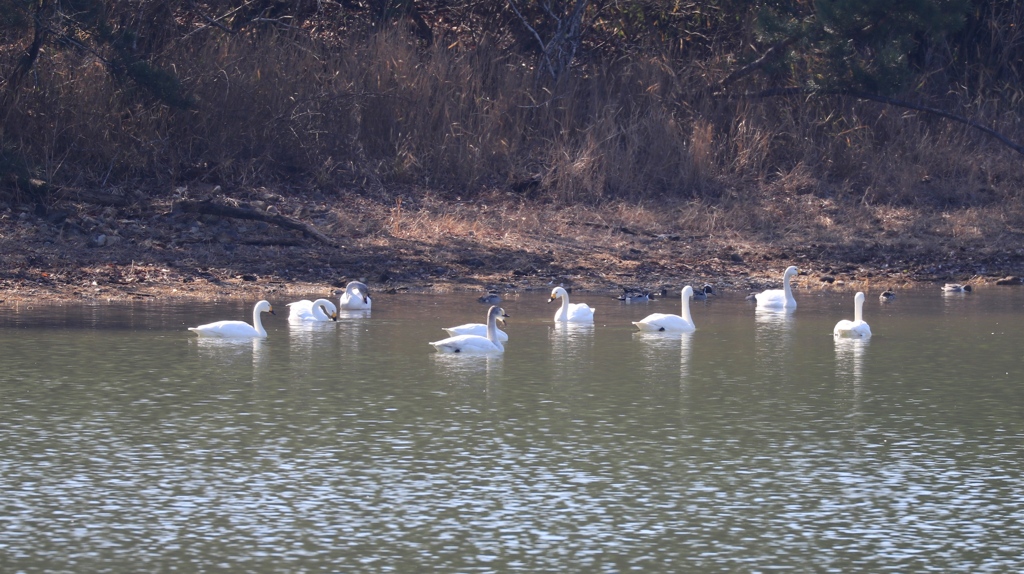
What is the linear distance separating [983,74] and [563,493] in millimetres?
17430

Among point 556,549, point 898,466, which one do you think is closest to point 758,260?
point 898,466

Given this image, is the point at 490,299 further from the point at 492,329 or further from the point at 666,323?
the point at 492,329

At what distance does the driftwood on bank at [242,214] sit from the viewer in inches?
661

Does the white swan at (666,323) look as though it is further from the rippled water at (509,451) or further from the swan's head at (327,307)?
the swan's head at (327,307)

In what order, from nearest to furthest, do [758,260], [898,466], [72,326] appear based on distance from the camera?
[898,466] < [72,326] < [758,260]

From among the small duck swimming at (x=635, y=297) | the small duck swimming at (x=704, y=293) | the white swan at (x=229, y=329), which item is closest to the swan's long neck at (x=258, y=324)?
the white swan at (x=229, y=329)

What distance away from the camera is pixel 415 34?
21.8 m

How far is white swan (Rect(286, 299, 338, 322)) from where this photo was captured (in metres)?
13.1

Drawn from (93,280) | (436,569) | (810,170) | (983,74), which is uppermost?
(983,74)

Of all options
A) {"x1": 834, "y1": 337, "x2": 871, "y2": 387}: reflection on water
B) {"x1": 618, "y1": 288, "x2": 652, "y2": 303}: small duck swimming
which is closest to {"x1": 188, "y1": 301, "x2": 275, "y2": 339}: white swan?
{"x1": 618, "y1": 288, "x2": 652, "y2": 303}: small duck swimming

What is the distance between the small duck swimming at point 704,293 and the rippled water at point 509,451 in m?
2.76

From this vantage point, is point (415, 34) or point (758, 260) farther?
point (415, 34)

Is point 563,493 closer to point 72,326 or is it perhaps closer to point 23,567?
point 23,567

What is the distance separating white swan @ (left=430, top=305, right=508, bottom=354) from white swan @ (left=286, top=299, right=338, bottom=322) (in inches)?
76.6
